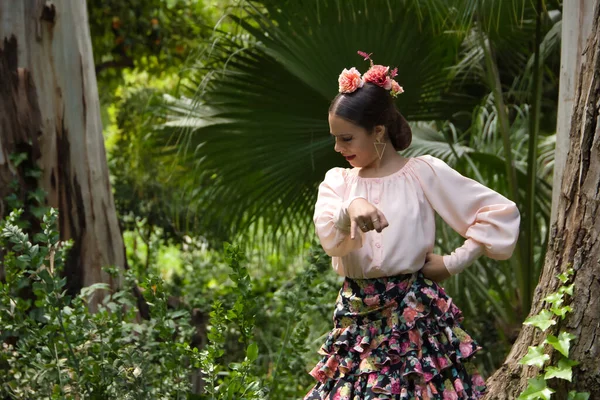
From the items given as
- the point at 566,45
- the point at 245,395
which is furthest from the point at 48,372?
the point at 566,45

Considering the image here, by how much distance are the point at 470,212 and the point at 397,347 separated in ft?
1.50

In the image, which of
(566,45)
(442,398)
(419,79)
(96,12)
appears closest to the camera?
(442,398)

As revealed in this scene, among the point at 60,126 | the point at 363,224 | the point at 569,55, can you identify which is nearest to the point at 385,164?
the point at 363,224

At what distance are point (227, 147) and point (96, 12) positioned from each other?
266 centimetres

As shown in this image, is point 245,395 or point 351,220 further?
point 245,395

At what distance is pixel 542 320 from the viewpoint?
7.95ft

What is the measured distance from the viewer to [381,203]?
2645 mm

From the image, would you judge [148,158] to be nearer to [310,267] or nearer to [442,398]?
[310,267]

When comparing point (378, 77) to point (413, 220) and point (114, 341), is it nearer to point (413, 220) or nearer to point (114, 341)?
point (413, 220)

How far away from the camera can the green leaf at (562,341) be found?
7.70 ft

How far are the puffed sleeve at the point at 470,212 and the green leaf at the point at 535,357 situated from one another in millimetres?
291

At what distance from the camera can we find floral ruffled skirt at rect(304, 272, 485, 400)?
→ 256cm

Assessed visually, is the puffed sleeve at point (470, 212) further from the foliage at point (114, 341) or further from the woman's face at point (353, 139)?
the foliage at point (114, 341)

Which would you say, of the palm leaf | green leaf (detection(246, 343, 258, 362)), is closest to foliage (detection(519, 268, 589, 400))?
green leaf (detection(246, 343, 258, 362))
